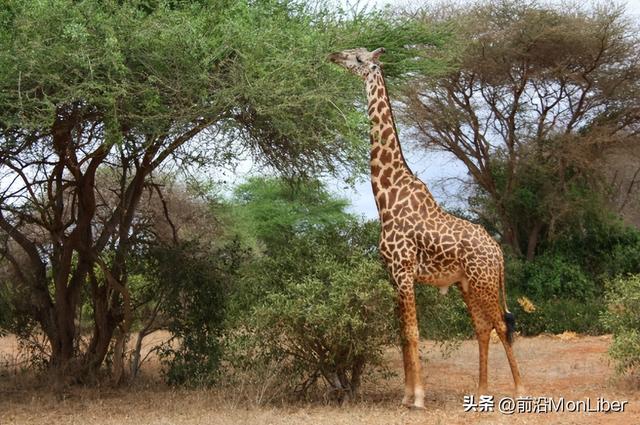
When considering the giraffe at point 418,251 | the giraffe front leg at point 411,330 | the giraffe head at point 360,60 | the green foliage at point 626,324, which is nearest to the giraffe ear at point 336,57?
the giraffe head at point 360,60

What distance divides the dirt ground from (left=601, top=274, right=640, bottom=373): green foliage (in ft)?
1.18

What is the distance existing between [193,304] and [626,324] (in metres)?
5.47

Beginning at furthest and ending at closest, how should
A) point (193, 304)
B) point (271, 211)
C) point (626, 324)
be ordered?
point (271, 211), point (193, 304), point (626, 324)

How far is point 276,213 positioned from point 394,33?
14.6m

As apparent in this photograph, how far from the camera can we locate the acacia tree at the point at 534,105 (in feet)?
65.8

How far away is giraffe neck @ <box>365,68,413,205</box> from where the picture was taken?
8.65 meters

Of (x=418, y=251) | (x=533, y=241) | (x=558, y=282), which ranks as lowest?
(x=418, y=251)

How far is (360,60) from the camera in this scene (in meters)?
8.84

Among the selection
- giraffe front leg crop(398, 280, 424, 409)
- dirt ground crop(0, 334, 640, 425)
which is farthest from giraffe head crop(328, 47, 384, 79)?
dirt ground crop(0, 334, 640, 425)

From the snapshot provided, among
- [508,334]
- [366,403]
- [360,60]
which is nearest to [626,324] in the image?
[508,334]

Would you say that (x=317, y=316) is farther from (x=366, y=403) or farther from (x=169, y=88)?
(x=169, y=88)

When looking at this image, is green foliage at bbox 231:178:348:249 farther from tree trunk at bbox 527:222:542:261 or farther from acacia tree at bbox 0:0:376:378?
acacia tree at bbox 0:0:376:378

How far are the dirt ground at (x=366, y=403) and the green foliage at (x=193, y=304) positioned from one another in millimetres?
455

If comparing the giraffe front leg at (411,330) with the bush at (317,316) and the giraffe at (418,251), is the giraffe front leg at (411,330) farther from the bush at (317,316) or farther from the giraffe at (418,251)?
the bush at (317,316)
